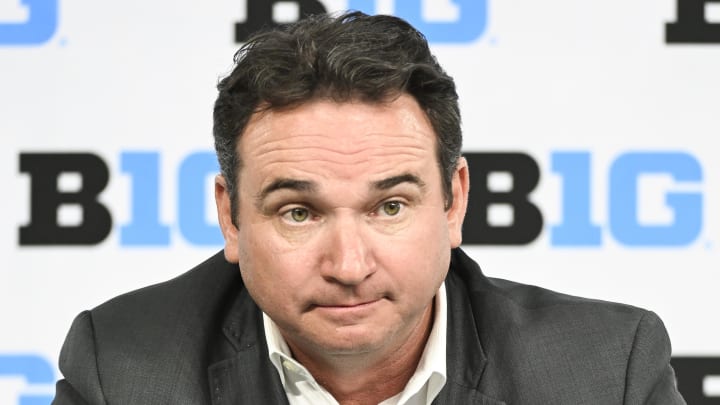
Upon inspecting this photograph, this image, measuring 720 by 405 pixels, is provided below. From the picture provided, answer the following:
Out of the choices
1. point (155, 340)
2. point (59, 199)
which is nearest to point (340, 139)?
point (155, 340)

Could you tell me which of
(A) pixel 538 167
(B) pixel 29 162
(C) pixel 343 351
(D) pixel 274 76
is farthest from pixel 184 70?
(C) pixel 343 351

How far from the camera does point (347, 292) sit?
5.69ft

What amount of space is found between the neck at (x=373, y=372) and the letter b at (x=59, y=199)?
1.27 meters

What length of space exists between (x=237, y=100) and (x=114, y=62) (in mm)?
1377

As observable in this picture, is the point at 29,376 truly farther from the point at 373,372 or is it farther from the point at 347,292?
the point at 347,292

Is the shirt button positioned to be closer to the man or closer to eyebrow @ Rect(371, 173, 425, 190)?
the man

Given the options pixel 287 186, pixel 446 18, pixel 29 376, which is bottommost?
pixel 29 376

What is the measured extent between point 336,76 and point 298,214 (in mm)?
251

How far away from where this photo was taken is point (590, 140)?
3.09 metres

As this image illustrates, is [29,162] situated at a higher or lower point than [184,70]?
lower

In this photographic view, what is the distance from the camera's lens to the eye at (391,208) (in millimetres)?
1799

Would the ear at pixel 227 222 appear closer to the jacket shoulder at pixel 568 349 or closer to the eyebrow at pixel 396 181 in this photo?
the eyebrow at pixel 396 181

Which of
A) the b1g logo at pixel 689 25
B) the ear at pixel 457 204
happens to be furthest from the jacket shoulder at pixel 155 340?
the b1g logo at pixel 689 25

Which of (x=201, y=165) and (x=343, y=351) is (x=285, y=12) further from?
(x=343, y=351)
